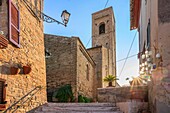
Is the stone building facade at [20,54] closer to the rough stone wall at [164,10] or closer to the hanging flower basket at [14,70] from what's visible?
the hanging flower basket at [14,70]

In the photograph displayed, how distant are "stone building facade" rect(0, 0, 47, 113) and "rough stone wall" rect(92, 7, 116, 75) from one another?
19.9 m

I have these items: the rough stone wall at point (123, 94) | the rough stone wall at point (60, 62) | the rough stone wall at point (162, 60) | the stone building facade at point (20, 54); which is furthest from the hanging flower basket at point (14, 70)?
the rough stone wall at point (60, 62)

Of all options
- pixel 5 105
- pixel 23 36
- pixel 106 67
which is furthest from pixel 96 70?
pixel 5 105

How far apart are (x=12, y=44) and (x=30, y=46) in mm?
1498

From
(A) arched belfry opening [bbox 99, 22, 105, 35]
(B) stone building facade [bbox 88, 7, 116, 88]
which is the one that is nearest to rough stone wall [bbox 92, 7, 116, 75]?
(B) stone building facade [bbox 88, 7, 116, 88]

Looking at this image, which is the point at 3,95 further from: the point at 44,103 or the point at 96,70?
the point at 96,70

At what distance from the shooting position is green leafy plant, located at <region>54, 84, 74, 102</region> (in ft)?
37.9

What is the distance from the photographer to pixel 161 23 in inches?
201

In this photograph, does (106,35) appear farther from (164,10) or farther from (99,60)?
(164,10)

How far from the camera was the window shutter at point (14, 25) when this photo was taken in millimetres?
5265

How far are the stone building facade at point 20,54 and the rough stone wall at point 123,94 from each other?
7.57ft

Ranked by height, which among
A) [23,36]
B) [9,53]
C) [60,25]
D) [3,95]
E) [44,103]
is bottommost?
[44,103]

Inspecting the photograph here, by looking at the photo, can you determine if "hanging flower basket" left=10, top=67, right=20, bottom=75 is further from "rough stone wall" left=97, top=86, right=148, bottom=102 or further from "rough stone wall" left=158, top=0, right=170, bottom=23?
Answer: "rough stone wall" left=158, top=0, right=170, bottom=23

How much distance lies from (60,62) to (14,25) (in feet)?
24.1
